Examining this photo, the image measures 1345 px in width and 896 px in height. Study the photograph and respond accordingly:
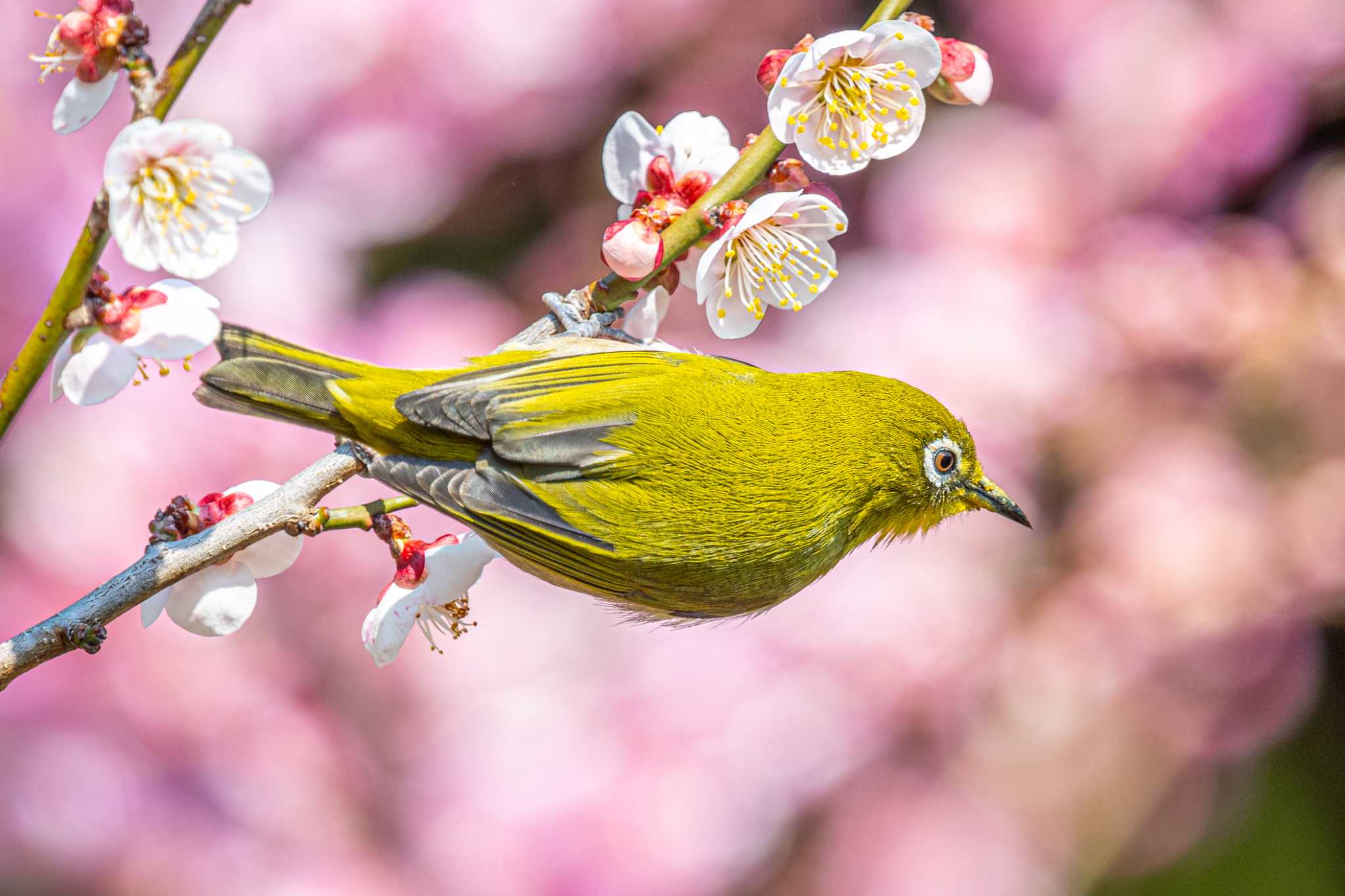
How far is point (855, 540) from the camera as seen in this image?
1.74 m

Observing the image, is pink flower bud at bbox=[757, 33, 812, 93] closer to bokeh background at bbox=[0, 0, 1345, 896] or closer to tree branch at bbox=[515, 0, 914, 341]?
tree branch at bbox=[515, 0, 914, 341]

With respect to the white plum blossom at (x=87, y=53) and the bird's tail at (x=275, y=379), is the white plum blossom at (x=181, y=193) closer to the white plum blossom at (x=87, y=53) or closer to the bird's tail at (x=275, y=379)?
the white plum blossom at (x=87, y=53)

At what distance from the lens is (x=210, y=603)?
1203 millimetres

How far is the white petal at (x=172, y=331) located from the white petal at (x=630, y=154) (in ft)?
1.93

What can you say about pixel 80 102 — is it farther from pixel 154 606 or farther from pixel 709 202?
pixel 709 202

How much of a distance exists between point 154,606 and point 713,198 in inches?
28.5

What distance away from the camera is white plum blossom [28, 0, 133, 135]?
964mm

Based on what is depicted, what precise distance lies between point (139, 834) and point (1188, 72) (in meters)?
2.85

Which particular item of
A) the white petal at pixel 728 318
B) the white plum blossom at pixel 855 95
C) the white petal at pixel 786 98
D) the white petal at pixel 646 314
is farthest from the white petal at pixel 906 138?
the white petal at pixel 646 314

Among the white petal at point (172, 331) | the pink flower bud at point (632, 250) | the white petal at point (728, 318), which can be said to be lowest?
the white petal at point (172, 331)

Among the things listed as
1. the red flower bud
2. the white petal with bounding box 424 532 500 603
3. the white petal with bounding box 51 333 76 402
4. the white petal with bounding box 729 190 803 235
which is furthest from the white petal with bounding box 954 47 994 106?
the white petal with bounding box 51 333 76 402

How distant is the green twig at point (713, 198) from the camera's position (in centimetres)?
131

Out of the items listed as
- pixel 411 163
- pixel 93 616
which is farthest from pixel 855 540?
pixel 411 163

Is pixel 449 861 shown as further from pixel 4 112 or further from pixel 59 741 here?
pixel 4 112
